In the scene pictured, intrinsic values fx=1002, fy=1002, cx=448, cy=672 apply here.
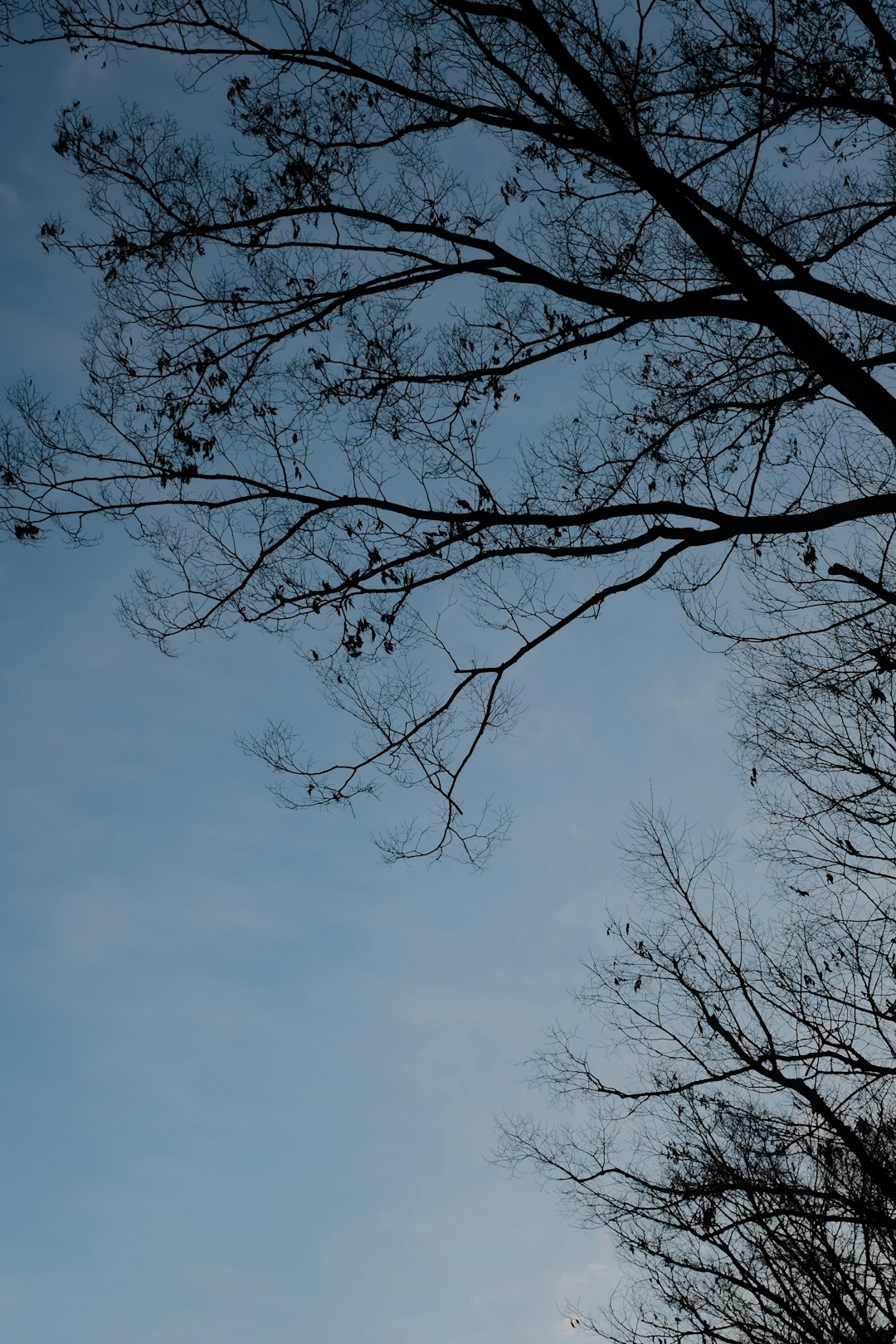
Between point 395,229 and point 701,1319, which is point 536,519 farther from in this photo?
point 701,1319

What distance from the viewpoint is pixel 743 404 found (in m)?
6.64

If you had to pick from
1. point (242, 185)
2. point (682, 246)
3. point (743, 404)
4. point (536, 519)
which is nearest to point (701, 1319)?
point (536, 519)

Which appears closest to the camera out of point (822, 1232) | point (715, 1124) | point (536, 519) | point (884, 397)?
point (884, 397)

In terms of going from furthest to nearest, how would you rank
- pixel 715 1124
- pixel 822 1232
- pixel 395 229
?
1. pixel 715 1124
2. pixel 822 1232
3. pixel 395 229

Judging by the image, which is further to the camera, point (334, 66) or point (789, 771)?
point (789, 771)

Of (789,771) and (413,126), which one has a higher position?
(413,126)

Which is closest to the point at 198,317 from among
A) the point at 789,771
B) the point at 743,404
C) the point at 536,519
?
the point at 536,519

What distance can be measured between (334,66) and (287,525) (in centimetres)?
286

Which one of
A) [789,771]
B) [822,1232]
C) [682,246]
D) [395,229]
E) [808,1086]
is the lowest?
[822,1232]

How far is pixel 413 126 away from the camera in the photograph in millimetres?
6469

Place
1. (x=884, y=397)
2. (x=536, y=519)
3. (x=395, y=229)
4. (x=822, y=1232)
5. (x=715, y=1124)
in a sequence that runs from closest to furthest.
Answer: (x=884, y=397) → (x=536, y=519) → (x=395, y=229) → (x=822, y=1232) → (x=715, y=1124)

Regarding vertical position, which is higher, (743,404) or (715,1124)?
(743,404)

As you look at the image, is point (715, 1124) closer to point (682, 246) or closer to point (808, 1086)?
point (808, 1086)

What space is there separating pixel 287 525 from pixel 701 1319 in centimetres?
696
